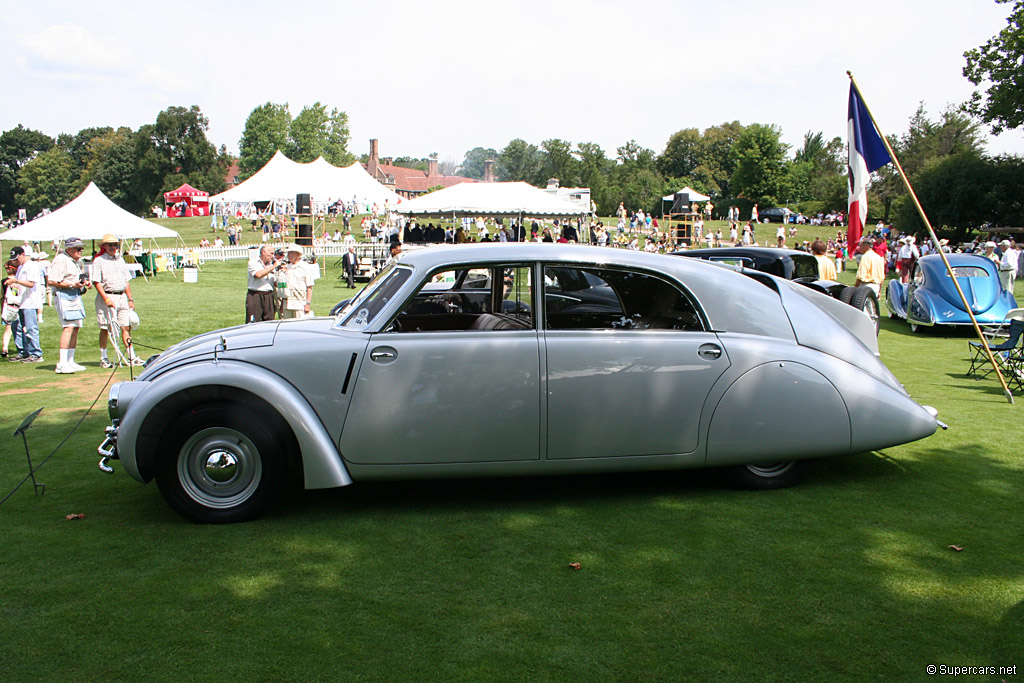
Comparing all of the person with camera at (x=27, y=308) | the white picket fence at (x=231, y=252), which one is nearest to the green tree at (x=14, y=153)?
the white picket fence at (x=231, y=252)

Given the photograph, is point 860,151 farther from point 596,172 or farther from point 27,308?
point 596,172

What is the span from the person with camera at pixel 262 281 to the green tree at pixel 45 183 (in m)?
131

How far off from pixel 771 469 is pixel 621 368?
142 cm

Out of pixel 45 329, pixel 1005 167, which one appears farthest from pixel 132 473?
pixel 1005 167

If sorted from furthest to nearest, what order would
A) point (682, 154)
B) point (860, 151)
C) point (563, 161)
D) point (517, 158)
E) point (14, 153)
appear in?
point (517, 158)
point (14, 153)
point (682, 154)
point (563, 161)
point (860, 151)

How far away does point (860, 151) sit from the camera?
8.77 metres

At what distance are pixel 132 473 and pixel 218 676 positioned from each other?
1986 mm

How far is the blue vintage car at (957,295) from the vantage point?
579 inches

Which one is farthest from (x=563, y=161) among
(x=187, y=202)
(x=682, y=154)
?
(x=187, y=202)

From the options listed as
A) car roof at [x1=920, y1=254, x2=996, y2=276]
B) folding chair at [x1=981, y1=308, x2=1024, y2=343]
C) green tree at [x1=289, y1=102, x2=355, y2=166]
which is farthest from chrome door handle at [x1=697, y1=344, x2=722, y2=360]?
green tree at [x1=289, y1=102, x2=355, y2=166]

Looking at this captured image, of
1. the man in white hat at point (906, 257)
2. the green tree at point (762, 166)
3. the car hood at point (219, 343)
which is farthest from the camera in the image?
the green tree at point (762, 166)

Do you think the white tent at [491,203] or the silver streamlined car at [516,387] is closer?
the silver streamlined car at [516,387]

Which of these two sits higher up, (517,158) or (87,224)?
(517,158)

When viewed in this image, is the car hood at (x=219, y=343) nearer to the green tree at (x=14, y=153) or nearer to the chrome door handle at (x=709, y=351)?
the chrome door handle at (x=709, y=351)
